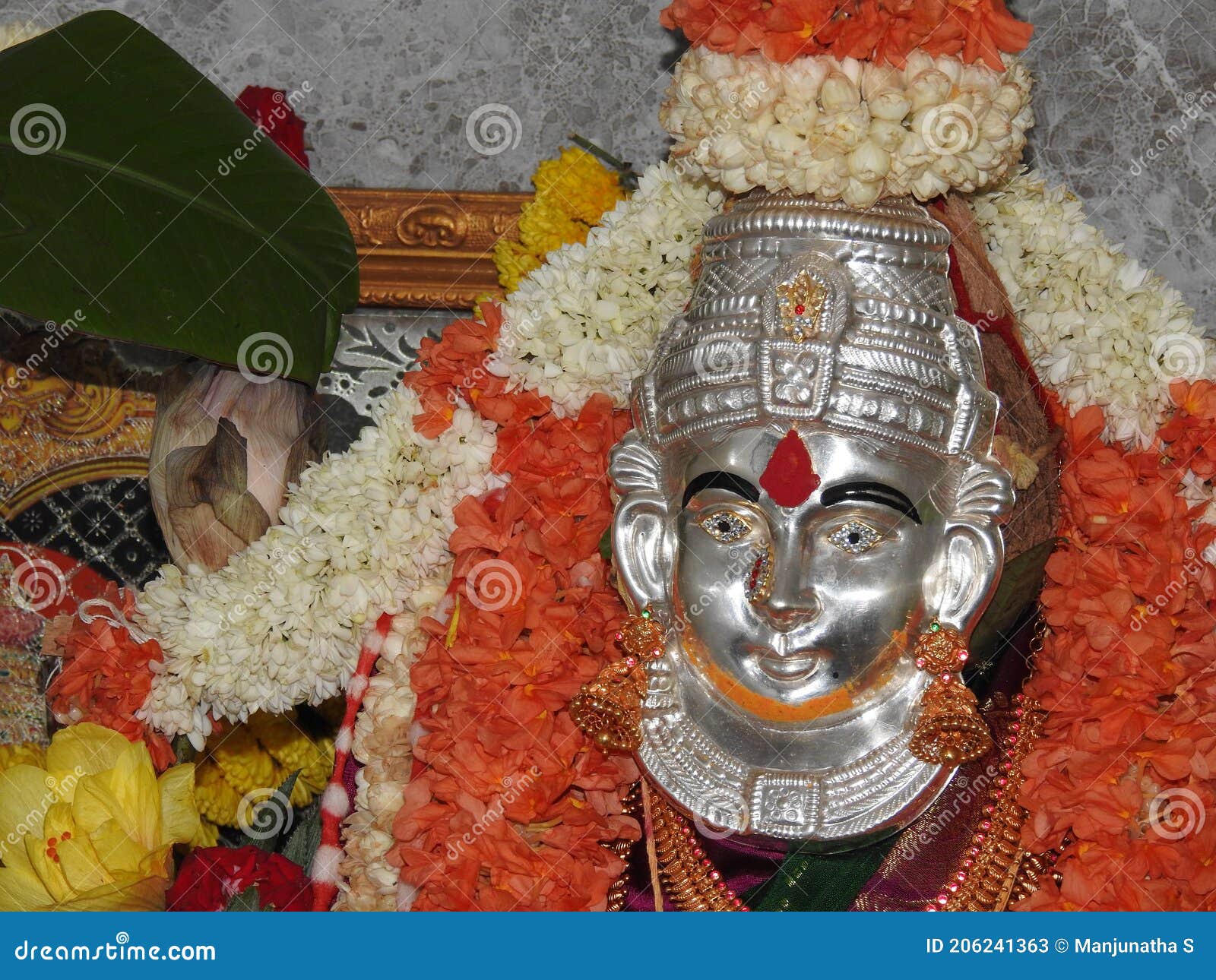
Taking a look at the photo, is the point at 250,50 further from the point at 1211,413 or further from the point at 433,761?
the point at 1211,413

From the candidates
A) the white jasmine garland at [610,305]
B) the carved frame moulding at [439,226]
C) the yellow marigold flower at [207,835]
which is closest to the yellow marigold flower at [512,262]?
the carved frame moulding at [439,226]

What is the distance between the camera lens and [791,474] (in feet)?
6.06

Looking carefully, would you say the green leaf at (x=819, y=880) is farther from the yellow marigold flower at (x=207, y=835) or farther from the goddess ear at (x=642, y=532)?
the yellow marigold flower at (x=207, y=835)

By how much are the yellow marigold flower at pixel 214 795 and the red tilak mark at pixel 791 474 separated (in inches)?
49.1

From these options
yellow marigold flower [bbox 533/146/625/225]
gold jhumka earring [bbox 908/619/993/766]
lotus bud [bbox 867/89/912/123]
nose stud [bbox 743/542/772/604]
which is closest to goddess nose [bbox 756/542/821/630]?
nose stud [bbox 743/542/772/604]

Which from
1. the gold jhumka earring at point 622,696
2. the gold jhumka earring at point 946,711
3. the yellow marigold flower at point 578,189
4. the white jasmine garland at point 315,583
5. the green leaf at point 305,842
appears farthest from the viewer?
the yellow marigold flower at point 578,189

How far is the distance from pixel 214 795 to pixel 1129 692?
154cm

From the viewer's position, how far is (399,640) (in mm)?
2258

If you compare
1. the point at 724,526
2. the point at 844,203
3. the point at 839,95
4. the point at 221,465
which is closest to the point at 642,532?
the point at 724,526

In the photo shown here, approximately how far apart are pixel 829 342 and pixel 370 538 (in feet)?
2.60

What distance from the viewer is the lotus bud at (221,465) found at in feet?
7.66

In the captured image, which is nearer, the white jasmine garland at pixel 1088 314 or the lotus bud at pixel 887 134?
the lotus bud at pixel 887 134

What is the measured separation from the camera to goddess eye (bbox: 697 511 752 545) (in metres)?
1.91

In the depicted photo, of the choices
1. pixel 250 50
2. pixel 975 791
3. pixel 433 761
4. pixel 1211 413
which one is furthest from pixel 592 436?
pixel 250 50
